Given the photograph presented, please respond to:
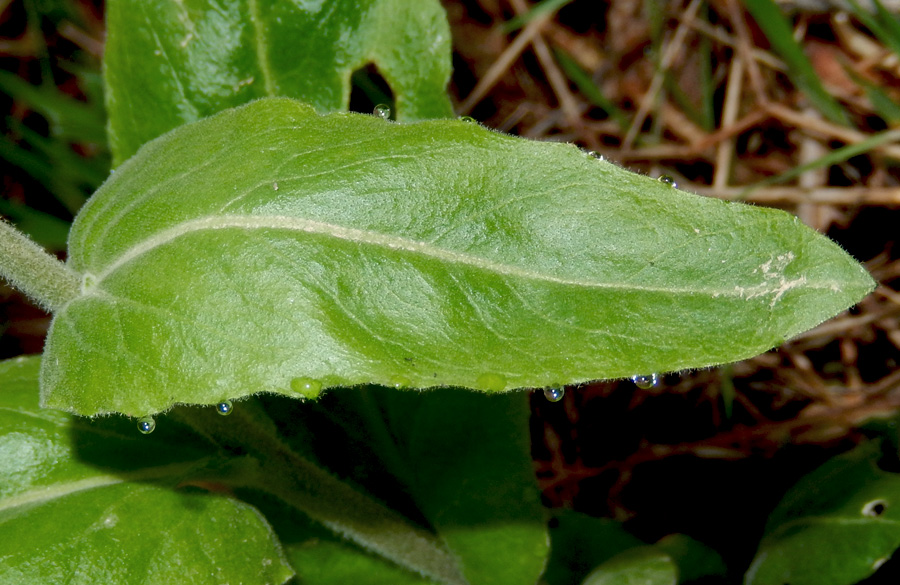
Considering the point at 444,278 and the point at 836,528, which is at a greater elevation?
the point at 444,278

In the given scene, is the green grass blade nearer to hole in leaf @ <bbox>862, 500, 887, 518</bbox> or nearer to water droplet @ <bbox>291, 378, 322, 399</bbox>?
hole in leaf @ <bbox>862, 500, 887, 518</bbox>

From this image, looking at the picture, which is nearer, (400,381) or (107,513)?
(400,381)

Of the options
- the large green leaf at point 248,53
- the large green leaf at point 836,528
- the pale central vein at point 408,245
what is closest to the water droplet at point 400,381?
the pale central vein at point 408,245

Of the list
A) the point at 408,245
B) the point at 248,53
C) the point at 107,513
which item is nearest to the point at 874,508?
the point at 408,245

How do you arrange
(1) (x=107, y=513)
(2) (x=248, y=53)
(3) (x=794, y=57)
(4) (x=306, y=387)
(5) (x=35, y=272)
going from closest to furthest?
(4) (x=306, y=387)
(5) (x=35, y=272)
(1) (x=107, y=513)
(2) (x=248, y=53)
(3) (x=794, y=57)

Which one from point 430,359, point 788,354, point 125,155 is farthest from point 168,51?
point 788,354

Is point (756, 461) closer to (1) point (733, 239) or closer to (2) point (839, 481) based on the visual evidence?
(2) point (839, 481)

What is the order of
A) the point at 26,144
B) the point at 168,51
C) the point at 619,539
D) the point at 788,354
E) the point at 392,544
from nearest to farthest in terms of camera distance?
the point at 168,51
the point at 392,544
the point at 619,539
the point at 788,354
the point at 26,144

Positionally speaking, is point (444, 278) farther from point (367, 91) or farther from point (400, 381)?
point (367, 91)
